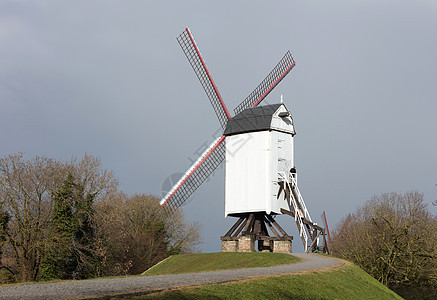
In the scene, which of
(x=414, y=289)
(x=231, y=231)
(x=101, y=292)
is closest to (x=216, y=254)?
(x=231, y=231)

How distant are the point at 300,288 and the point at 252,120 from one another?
1969cm

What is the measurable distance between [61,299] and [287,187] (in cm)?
2642

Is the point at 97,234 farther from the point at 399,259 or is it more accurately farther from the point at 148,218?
the point at 399,259

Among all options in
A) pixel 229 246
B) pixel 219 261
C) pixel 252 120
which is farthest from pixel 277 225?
pixel 252 120

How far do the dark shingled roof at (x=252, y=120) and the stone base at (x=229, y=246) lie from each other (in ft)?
25.3

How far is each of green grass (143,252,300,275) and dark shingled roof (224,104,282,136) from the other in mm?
8681

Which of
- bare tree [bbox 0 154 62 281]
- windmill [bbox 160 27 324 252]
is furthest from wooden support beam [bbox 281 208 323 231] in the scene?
bare tree [bbox 0 154 62 281]

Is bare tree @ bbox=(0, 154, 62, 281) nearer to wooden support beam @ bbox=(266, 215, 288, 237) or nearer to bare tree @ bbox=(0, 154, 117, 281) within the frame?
bare tree @ bbox=(0, 154, 117, 281)

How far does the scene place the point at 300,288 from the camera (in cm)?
2019

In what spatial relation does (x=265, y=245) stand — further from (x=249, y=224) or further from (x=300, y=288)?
(x=300, y=288)

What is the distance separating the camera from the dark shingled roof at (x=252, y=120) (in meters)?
37.8

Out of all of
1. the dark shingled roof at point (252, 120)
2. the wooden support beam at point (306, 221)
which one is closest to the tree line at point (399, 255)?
the wooden support beam at point (306, 221)

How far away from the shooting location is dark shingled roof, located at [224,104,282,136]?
37812 millimetres

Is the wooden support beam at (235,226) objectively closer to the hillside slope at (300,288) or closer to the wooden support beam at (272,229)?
the wooden support beam at (272,229)
